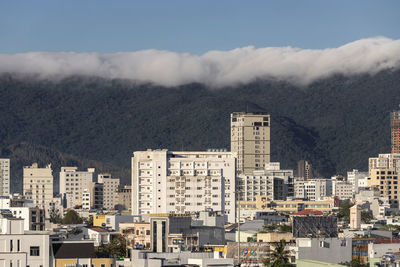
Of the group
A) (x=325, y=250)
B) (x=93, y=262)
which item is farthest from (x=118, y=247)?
(x=93, y=262)

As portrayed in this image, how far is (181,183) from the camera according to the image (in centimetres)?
18862

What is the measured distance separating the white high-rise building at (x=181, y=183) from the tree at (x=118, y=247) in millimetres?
71985

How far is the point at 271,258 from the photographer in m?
89.6

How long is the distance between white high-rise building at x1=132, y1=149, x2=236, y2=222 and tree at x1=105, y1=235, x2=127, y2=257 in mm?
71985

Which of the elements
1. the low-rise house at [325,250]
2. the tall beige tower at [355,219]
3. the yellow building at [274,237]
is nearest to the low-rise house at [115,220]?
the tall beige tower at [355,219]

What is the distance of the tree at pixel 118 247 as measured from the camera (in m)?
99.3

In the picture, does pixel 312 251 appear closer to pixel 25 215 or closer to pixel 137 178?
pixel 25 215

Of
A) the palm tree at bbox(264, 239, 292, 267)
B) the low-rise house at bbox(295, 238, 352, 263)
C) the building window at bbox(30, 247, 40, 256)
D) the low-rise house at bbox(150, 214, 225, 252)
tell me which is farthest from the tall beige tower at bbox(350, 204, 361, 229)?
the building window at bbox(30, 247, 40, 256)

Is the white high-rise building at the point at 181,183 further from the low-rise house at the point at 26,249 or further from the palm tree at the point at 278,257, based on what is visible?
the low-rise house at the point at 26,249

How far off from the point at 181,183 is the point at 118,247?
83919 mm

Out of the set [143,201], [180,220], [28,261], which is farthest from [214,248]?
[143,201]

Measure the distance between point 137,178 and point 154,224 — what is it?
8742 cm

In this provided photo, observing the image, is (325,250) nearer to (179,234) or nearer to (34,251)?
(179,234)

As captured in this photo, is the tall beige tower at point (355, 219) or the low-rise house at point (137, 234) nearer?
the low-rise house at point (137, 234)
